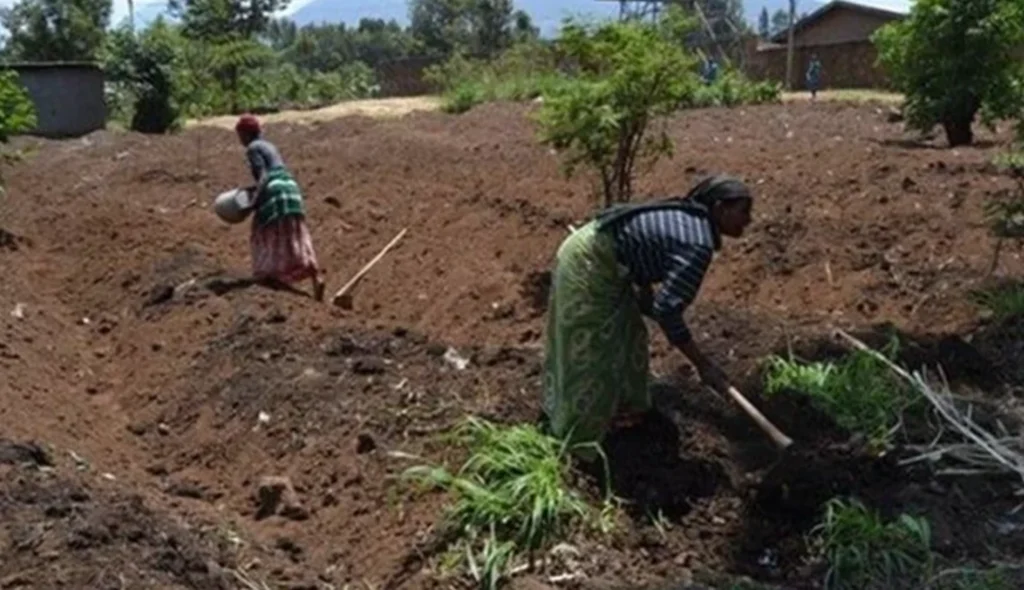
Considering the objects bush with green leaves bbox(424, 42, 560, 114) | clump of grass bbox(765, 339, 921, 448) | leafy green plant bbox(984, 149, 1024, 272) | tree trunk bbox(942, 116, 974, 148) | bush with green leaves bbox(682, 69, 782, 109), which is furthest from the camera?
bush with green leaves bbox(424, 42, 560, 114)

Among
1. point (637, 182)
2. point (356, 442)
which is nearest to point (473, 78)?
point (637, 182)

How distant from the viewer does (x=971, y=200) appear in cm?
1188

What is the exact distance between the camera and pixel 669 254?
6.00 m

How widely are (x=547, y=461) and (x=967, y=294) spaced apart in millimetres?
4785

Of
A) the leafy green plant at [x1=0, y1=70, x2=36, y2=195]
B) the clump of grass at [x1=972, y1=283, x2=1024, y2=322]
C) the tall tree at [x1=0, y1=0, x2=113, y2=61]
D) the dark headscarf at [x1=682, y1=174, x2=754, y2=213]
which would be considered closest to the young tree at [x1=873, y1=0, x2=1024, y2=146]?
the clump of grass at [x1=972, y1=283, x2=1024, y2=322]

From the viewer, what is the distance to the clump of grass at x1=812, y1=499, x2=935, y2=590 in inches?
215

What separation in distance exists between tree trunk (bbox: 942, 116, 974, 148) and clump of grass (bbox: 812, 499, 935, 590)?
1130cm

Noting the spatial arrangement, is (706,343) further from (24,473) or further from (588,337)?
(24,473)

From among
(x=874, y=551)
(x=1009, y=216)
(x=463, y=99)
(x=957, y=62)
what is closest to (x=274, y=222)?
(x=1009, y=216)

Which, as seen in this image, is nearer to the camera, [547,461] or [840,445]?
[547,461]

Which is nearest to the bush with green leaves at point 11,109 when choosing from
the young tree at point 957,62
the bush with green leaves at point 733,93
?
the young tree at point 957,62

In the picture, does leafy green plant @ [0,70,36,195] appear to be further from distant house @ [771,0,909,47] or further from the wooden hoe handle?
distant house @ [771,0,909,47]

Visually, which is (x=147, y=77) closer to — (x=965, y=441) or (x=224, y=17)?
(x=224, y=17)

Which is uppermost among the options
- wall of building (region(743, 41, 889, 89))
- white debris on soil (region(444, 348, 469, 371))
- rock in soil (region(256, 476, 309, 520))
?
white debris on soil (region(444, 348, 469, 371))
